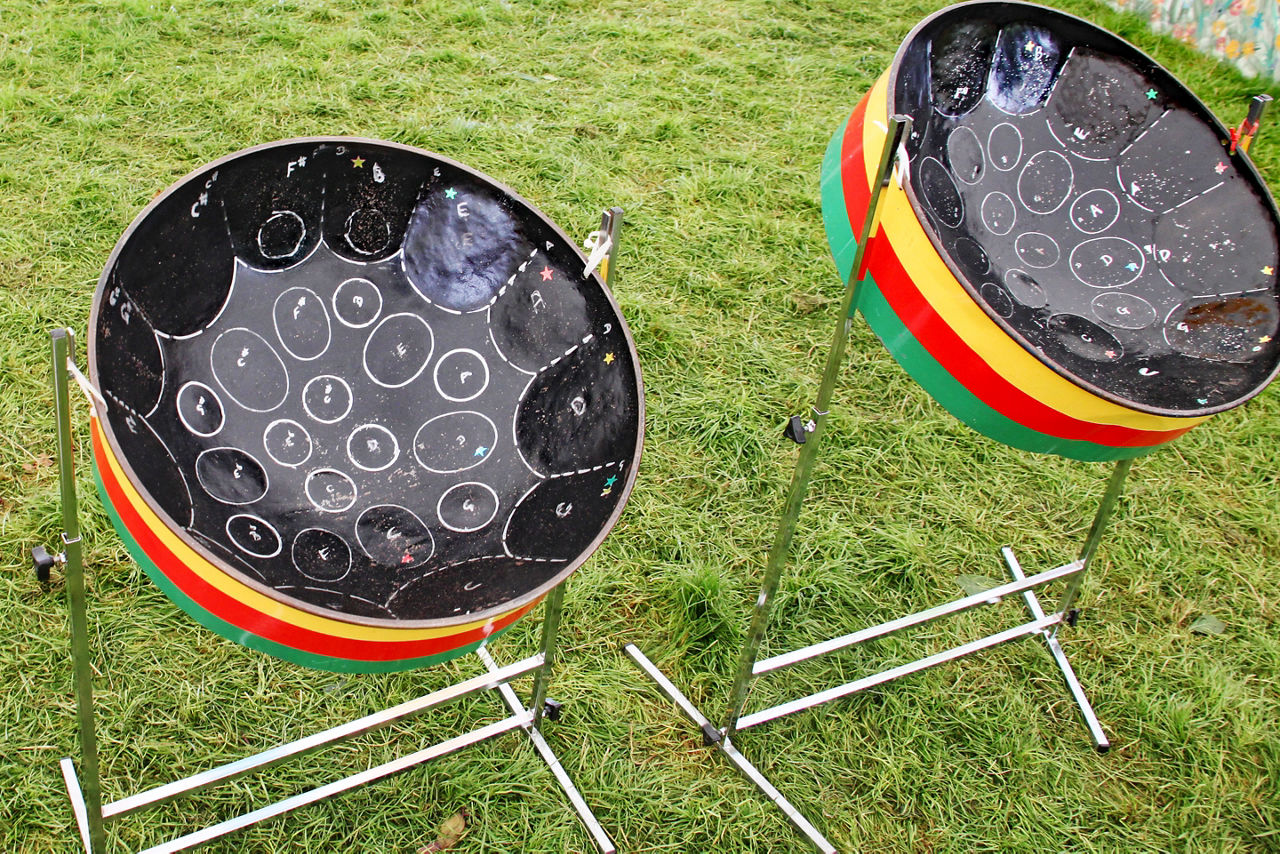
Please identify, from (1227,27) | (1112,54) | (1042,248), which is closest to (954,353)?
(1042,248)

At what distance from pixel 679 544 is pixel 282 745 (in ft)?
2.91

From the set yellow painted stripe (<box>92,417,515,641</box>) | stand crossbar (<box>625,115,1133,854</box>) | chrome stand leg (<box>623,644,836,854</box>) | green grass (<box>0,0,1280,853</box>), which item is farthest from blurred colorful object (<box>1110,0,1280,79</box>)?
yellow painted stripe (<box>92,417,515,641</box>)

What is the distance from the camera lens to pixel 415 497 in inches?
61.6

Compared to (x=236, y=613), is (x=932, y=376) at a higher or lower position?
higher

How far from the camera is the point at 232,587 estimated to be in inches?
46.1

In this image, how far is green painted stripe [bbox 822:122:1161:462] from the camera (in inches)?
59.6

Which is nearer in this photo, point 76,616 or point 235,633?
point 235,633

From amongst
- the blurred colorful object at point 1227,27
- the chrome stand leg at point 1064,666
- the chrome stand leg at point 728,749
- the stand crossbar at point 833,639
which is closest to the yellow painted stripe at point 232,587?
the stand crossbar at point 833,639

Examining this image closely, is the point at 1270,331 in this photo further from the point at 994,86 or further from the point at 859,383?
the point at 859,383

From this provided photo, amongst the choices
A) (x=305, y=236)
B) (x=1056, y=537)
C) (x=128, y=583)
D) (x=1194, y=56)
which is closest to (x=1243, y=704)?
(x=1056, y=537)

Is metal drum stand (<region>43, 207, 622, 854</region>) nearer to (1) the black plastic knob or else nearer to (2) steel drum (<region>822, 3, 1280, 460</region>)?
(1) the black plastic knob

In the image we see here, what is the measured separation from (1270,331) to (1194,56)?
10.6 ft

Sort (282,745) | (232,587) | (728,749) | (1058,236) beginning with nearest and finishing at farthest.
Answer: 1. (232,587)
2. (282,745)
3. (1058,236)
4. (728,749)

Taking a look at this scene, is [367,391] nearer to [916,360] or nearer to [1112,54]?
[916,360]
